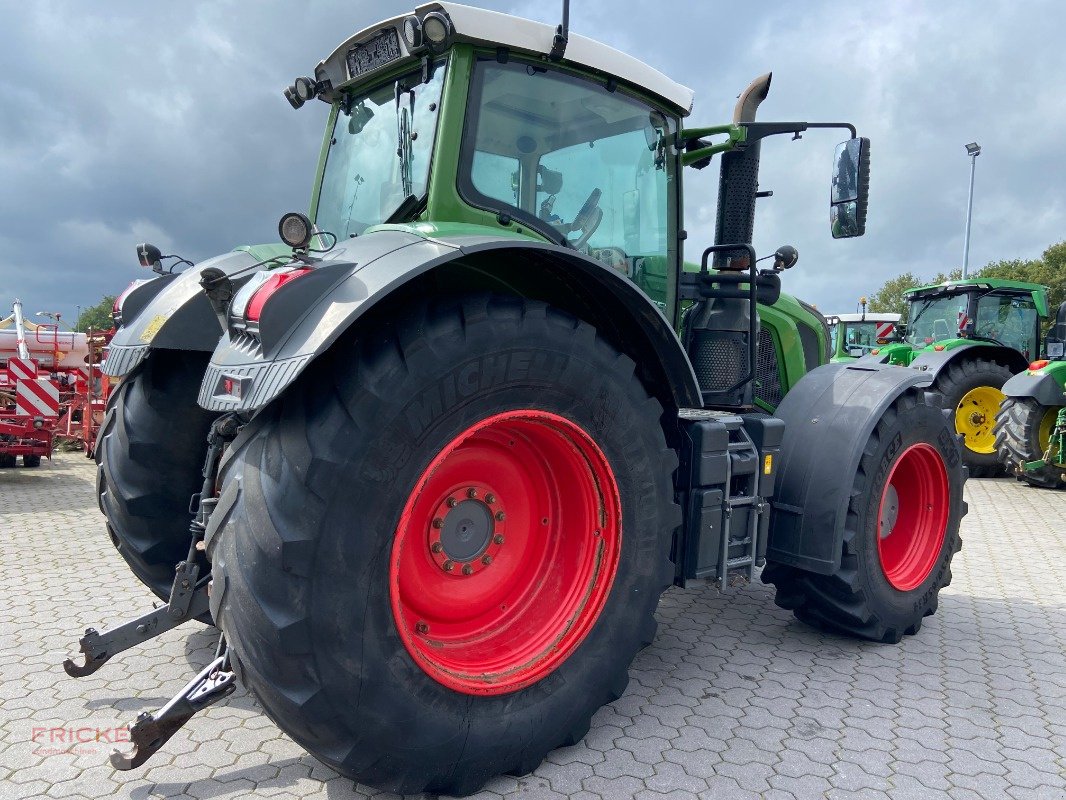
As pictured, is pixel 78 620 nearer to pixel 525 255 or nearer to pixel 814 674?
pixel 525 255

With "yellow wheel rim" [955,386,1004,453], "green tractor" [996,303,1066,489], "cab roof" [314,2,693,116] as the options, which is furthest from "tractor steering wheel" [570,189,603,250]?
"yellow wheel rim" [955,386,1004,453]

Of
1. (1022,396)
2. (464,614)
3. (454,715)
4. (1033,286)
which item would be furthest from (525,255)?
(1033,286)

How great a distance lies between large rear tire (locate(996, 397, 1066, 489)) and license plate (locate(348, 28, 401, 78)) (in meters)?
8.73

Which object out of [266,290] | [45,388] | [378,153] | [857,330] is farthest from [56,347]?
[857,330]

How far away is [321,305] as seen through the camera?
2.25m

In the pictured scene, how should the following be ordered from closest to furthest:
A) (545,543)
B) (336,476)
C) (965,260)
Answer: (336,476), (545,543), (965,260)

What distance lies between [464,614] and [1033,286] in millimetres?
11879

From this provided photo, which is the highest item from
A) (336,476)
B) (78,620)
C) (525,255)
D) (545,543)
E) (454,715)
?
(525,255)

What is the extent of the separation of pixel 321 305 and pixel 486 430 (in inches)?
29.2

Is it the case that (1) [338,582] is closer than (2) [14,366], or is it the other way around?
(1) [338,582]

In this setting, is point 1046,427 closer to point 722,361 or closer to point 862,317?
point 722,361

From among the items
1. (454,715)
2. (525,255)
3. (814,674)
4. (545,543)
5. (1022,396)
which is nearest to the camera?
(454,715)

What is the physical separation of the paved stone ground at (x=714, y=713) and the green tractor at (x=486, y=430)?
0.71 ft

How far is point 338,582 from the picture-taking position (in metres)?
2.16
